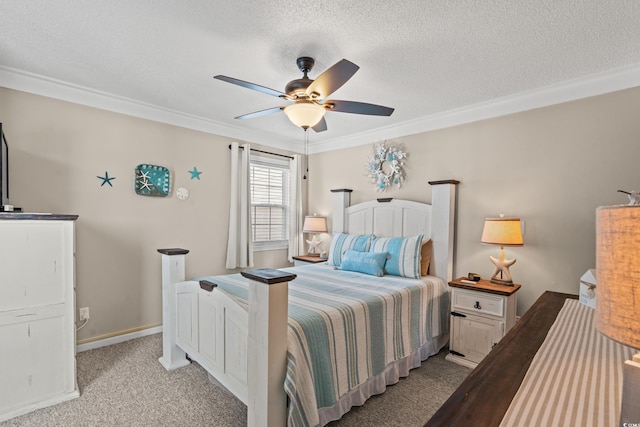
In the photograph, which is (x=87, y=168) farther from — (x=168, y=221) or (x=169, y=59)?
(x=169, y=59)

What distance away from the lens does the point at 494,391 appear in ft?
3.04

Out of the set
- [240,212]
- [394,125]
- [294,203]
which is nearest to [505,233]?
[394,125]

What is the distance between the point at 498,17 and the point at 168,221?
11.5 ft

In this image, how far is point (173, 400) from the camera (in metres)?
2.18

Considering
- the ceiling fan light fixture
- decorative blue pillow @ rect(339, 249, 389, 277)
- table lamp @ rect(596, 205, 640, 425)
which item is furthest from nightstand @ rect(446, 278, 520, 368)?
table lamp @ rect(596, 205, 640, 425)

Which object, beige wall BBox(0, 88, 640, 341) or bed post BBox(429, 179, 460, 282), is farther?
bed post BBox(429, 179, 460, 282)

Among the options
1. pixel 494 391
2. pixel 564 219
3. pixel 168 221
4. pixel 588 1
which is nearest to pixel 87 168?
pixel 168 221

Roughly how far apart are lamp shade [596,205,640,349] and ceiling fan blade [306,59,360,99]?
1432mm

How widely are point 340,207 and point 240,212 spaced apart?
4.50 feet

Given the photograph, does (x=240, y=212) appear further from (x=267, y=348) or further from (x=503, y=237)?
(x=503, y=237)

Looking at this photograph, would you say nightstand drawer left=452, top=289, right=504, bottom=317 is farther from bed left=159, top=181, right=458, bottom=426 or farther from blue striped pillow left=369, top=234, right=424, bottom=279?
blue striped pillow left=369, top=234, right=424, bottom=279

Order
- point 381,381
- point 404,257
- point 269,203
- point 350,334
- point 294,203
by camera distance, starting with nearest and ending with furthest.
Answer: point 350,334, point 381,381, point 404,257, point 269,203, point 294,203

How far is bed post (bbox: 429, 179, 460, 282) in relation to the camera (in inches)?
126

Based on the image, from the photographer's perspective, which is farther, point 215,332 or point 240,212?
point 240,212
